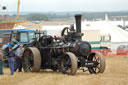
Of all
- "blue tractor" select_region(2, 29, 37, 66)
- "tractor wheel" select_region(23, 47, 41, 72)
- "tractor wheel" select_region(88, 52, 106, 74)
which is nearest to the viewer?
"tractor wheel" select_region(88, 52, 106, 74)

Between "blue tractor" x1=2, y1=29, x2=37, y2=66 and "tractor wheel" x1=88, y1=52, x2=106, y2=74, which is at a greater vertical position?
"blue tractor" x1=2, y1=29, x2=37, y2=66

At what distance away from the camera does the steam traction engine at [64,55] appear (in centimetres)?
1556

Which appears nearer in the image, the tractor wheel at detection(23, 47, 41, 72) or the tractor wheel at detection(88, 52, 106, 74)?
the tractor wheel at detection(88, 52, 106, 74)

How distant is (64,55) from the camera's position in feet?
51.0

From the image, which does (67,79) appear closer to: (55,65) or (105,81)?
(105,81)

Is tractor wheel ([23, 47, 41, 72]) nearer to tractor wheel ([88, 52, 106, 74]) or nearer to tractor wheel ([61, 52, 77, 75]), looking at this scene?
tractor wheel ([61, 52, 77, 75])

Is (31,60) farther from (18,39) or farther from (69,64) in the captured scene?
(18,39)

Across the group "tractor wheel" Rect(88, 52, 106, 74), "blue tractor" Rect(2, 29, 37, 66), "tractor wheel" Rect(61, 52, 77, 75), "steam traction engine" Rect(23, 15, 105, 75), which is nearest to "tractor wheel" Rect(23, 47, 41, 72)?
"steam traction engine" Rect(23, 15, 105, 75)

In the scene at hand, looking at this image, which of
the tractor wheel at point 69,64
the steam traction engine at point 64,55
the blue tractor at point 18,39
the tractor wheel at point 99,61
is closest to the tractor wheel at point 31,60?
the steam traction engine at point 64,55

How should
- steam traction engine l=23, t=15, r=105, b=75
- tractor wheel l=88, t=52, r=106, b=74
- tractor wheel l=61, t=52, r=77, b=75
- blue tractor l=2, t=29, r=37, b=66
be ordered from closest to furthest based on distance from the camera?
1. tractor wheel l=61, t=52, r=77, b=75
2. steam traction engine l=23, t=15, r=105, b=75
3. tractor wheel l=88, t=52, r=106, b=74
4. blue tractor l=2, t=29, r=37, b=66

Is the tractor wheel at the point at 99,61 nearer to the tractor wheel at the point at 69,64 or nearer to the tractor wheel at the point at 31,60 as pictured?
the tractor wheel at the point at 69,64

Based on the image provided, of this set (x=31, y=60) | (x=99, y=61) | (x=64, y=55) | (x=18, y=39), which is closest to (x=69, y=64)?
(x=64, y=55)

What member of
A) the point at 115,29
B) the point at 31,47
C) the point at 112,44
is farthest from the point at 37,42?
the point at 115,29

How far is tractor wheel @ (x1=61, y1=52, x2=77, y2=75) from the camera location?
14.8 m
